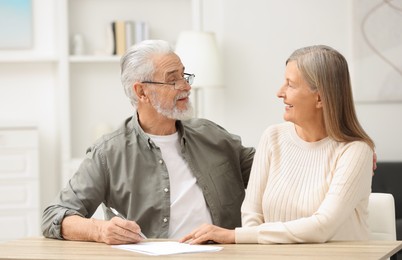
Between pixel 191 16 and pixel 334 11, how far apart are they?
1249 millimetres

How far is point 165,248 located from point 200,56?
355cm

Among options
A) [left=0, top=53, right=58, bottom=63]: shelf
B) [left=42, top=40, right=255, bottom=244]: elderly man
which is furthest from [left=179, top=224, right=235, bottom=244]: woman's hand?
[left=0, top=53, right=58, bottom=63]: shelf

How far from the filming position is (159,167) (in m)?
3.26

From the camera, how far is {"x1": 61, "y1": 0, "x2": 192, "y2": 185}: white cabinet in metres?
6.90

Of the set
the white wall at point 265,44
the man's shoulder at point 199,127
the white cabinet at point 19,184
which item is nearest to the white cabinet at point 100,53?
the white cabinet at point 19,184

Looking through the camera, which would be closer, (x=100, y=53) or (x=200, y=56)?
(x=200, y=56)

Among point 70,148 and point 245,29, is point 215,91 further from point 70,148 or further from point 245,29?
point 70,148

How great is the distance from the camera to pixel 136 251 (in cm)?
263

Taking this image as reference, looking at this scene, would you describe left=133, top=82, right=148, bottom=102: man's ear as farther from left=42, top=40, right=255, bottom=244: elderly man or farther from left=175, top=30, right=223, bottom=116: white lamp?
left=175, top=30, right=223, bottom=116: white lamp

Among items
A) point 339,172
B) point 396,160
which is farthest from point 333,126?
point 396,160

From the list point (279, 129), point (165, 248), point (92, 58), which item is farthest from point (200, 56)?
point (165, 248)

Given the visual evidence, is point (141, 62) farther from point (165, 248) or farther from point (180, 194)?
point (165, 248)

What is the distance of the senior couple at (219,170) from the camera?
2756 mm

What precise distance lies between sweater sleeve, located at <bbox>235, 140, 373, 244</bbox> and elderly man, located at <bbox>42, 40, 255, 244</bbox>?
541 millimetres
